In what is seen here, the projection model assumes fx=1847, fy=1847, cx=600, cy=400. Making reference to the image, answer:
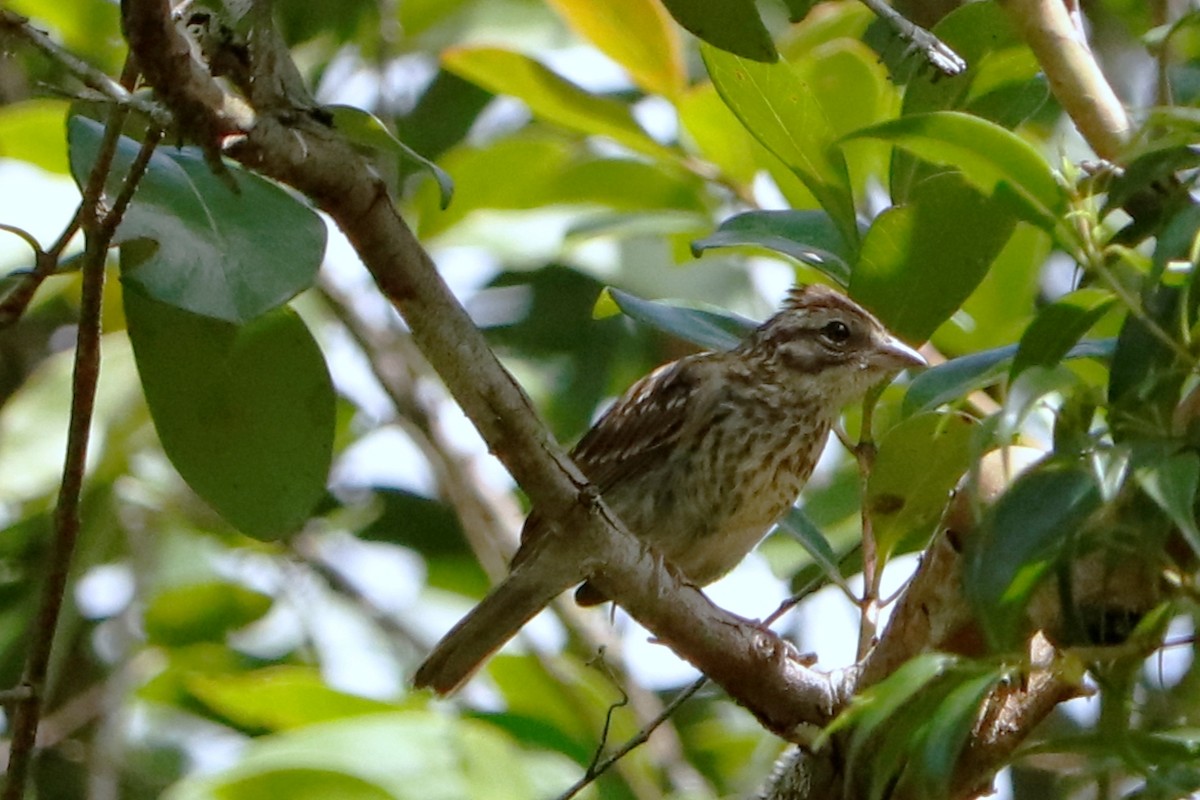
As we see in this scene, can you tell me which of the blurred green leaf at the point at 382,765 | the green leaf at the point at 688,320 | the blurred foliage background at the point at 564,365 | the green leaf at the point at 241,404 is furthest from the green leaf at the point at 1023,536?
the blurred green leaf at the point at 382,765

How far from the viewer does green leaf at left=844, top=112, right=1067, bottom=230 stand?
188 centimetres

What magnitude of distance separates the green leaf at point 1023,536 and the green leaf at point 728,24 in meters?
0.74

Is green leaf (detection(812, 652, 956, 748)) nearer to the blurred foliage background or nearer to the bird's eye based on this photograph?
the blurred foliage background

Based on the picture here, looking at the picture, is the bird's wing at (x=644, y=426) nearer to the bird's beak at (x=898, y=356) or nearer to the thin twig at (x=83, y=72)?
the bird's beak at (x=898, y=356)

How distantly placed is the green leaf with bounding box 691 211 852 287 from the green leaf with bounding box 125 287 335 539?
665 millimetres

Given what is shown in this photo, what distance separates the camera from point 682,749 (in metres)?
5.22

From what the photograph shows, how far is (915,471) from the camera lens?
8.82 ft

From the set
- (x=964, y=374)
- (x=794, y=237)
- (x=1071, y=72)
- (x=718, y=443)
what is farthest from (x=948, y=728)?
(x=718, y=443)

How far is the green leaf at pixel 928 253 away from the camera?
271 cm

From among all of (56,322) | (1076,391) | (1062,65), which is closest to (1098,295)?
(1076,391)

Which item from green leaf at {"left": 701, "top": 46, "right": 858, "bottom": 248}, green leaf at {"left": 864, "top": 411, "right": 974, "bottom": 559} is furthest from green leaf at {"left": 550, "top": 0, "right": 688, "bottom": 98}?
green leaf at {"left": 864, "top": 411, "right": 974, "bottom": 559}

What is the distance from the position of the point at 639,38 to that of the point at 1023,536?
258 centimetres

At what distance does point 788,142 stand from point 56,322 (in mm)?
3552

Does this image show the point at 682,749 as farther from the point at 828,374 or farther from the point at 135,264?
the point at 135,264
